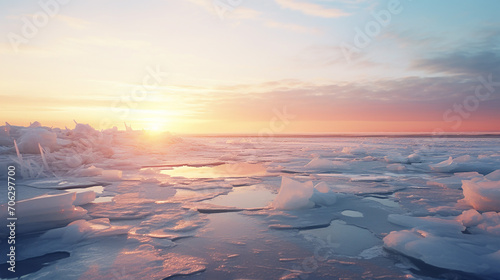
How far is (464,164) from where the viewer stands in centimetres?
793

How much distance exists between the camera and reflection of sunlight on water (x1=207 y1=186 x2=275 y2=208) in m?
4.17

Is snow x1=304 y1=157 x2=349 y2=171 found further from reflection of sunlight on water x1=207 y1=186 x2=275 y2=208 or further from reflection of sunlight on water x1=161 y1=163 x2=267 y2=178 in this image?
reflection of sunlight on water x1=207 y1=186 x2=275 y2=208

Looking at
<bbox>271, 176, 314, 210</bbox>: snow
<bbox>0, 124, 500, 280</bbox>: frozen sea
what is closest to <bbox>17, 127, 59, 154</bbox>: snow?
<bbox>0, 124, 500, 280</bbox>: frozen sea

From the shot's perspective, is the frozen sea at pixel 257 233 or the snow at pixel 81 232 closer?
the frozen sea at pixel 257 233

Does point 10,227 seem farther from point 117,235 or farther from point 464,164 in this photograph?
point 464,164

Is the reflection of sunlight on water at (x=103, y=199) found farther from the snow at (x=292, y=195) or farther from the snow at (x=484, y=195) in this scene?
the snow at (x=484, y=195)

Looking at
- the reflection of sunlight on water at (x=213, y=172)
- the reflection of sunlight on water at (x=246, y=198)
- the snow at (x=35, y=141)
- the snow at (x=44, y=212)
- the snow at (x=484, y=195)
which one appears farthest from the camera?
the snow at (x=35, y=141)

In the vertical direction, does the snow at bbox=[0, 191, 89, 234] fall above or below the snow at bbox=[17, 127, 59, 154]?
below

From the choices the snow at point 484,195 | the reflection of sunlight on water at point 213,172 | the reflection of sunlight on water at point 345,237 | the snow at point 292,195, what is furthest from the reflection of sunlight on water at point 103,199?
the snow at point 484,195

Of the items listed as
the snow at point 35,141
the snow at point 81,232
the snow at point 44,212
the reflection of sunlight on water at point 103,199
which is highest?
the snow at point 35,141

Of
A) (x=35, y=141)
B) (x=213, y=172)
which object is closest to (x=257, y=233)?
(x=213, y=172)

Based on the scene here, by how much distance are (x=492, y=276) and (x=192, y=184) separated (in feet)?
16.3

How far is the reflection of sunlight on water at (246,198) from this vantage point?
4.17 metres

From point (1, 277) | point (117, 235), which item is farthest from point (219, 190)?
point (1, 277)
